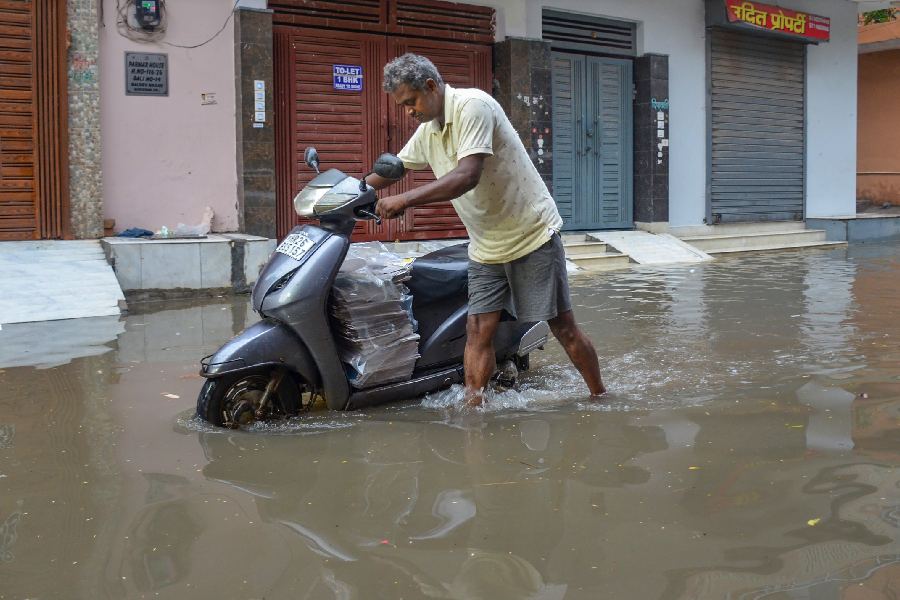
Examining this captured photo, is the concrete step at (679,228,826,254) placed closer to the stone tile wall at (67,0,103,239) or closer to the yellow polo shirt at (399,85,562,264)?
the stone tile wall at (67,0,103,239)

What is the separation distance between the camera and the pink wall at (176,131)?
9148mm

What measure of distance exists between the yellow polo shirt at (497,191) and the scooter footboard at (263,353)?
911 mm

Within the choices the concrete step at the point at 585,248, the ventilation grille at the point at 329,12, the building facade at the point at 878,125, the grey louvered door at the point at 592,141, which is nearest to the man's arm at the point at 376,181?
the ventilation grille at the point at 329,12

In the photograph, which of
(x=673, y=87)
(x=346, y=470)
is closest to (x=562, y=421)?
(x=346, y=470)

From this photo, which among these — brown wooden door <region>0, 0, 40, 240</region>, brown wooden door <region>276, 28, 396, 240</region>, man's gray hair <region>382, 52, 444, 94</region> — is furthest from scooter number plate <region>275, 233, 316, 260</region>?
brown wooden door <region>276, 28, 396, 240</region>

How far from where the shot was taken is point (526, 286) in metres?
4.04

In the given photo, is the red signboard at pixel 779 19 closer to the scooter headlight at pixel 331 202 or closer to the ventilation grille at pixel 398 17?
the ventilation grille at pixel 398 17

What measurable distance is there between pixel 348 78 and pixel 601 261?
3.74m

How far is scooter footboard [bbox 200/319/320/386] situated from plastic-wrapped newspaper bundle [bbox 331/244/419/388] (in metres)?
0.20

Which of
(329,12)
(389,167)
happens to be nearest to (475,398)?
(389,167)

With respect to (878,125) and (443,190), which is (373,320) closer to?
(443,190)

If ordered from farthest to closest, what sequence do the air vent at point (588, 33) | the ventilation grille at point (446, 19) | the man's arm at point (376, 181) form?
the air vent at point (588, 33) → the ventilation grille at point (446, 19) → the man's arm at point (376, 181)

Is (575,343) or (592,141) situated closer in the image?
(575,343)

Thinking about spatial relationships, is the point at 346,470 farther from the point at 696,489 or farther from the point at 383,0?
the point at 383,0
